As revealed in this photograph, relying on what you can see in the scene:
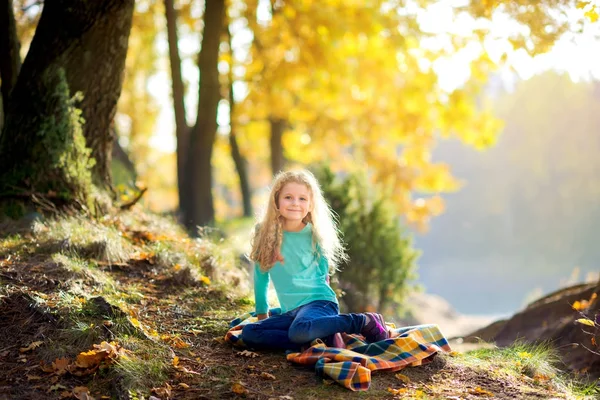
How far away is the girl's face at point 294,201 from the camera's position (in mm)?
4184

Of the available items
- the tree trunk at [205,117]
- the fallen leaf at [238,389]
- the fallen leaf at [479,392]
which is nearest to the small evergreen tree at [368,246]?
the tree trunk at [205,117]

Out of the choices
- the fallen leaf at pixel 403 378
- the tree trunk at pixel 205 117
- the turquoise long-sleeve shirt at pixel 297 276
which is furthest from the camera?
the tree trunk at pixel 205 117

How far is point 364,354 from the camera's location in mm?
3725

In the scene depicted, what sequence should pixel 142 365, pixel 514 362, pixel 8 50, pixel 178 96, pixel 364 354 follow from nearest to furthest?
pixel 142 365 → pixel 364 354 → pixel 514 362 → pixel 8 50 → pixel 178 96

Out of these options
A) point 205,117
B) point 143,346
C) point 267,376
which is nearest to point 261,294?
point 267,376

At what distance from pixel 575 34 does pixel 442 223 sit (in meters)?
48.2

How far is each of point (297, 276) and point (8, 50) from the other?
421 cm

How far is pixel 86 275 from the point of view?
4.36m

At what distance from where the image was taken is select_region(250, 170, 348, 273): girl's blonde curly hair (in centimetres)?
413

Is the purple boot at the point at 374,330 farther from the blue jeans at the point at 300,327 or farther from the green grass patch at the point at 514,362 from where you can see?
the green grass patch at the point at 514,362

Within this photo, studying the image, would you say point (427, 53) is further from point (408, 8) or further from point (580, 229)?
point (580, 229)

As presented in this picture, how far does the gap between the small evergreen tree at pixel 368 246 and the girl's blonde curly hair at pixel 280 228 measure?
4.30 meters

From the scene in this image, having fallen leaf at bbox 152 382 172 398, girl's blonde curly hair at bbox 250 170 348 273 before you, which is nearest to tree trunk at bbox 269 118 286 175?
girl's blonde curly hair at bbox 250 170 348 273

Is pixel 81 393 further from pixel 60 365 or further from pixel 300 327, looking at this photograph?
pixel 300 327
